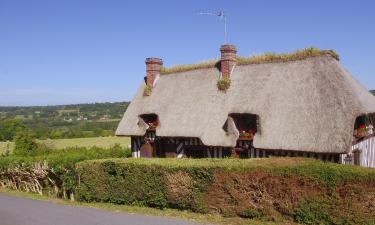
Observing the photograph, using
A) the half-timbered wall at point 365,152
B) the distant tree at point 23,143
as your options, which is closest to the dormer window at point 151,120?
the half-timbered wall at point 365,152

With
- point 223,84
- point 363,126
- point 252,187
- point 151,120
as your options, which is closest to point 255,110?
point 223,84

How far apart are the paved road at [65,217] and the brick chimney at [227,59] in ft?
33.5

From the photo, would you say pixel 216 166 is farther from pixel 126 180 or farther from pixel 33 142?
pixel 33 142

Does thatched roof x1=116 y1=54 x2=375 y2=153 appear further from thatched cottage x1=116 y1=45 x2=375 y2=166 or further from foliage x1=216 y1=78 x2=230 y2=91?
foliage x1=216 y1=78 x2=230 y2=91

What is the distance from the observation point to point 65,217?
509 inches

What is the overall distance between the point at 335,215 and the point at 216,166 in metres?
3.61

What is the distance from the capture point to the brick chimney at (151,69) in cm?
2469

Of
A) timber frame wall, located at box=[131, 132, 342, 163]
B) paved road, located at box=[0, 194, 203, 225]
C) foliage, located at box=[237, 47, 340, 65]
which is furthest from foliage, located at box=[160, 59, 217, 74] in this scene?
paved road, located at box=[0, 194, 203, 225]

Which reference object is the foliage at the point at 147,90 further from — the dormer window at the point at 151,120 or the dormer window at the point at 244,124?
the dormer window at the point at 244,124

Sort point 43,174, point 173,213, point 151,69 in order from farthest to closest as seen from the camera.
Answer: point 151,69 → point 43,174 → point 173,213

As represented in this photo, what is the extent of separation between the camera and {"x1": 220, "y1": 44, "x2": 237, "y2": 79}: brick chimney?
67.8 feet

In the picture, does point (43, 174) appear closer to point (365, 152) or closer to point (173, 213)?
point (173, 213)

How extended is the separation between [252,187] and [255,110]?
683cm

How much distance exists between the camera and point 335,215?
33.3 feet
